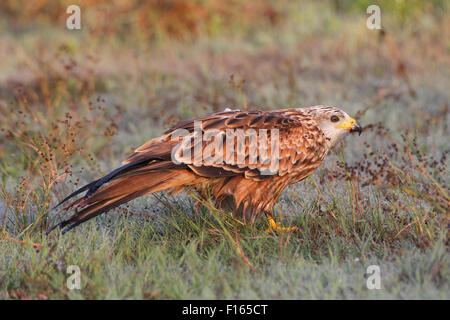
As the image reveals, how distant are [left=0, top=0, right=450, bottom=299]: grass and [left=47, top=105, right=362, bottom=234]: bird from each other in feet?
0.72

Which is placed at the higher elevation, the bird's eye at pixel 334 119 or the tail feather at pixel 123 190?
the bird's eye at pixel 334 119

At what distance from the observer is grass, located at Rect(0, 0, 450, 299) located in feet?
11.4

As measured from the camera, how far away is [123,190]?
12.8 feet

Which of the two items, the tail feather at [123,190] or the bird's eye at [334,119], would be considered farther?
the bird's eye at [334,119]

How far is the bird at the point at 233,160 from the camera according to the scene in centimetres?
393

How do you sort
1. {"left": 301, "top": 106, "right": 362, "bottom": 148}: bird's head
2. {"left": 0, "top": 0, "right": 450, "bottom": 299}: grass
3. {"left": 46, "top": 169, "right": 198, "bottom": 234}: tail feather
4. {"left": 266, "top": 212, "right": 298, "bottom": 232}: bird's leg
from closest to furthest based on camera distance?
{"left": 0, "top": 0, "right": 450, "bottom": 299}: grass
{"left": 46, "top": 169, "right": 198, "bottom": 234}: tail feather
{"left": 266, "top": 212, "right": 298, "bottom": 232}: bird's leg
{"left": 301, "top": 106, "right": 362, "bottom": 148}: bird's head

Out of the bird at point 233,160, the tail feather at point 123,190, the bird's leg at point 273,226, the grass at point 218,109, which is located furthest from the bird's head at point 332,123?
the tail feather at point 123,190

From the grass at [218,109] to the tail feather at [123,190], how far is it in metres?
0.20

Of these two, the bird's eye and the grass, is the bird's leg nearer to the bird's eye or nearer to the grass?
the grass

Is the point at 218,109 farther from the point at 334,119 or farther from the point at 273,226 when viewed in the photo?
the point at 273,226

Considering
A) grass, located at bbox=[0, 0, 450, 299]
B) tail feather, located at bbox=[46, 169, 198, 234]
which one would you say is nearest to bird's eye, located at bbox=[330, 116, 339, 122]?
grass, located at bbox=[0, 0, 450, 299]

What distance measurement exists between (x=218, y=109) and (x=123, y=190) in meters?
3.09

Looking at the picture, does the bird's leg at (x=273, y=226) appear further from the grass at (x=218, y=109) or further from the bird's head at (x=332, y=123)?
the bird's head at (x=332, y=123)
